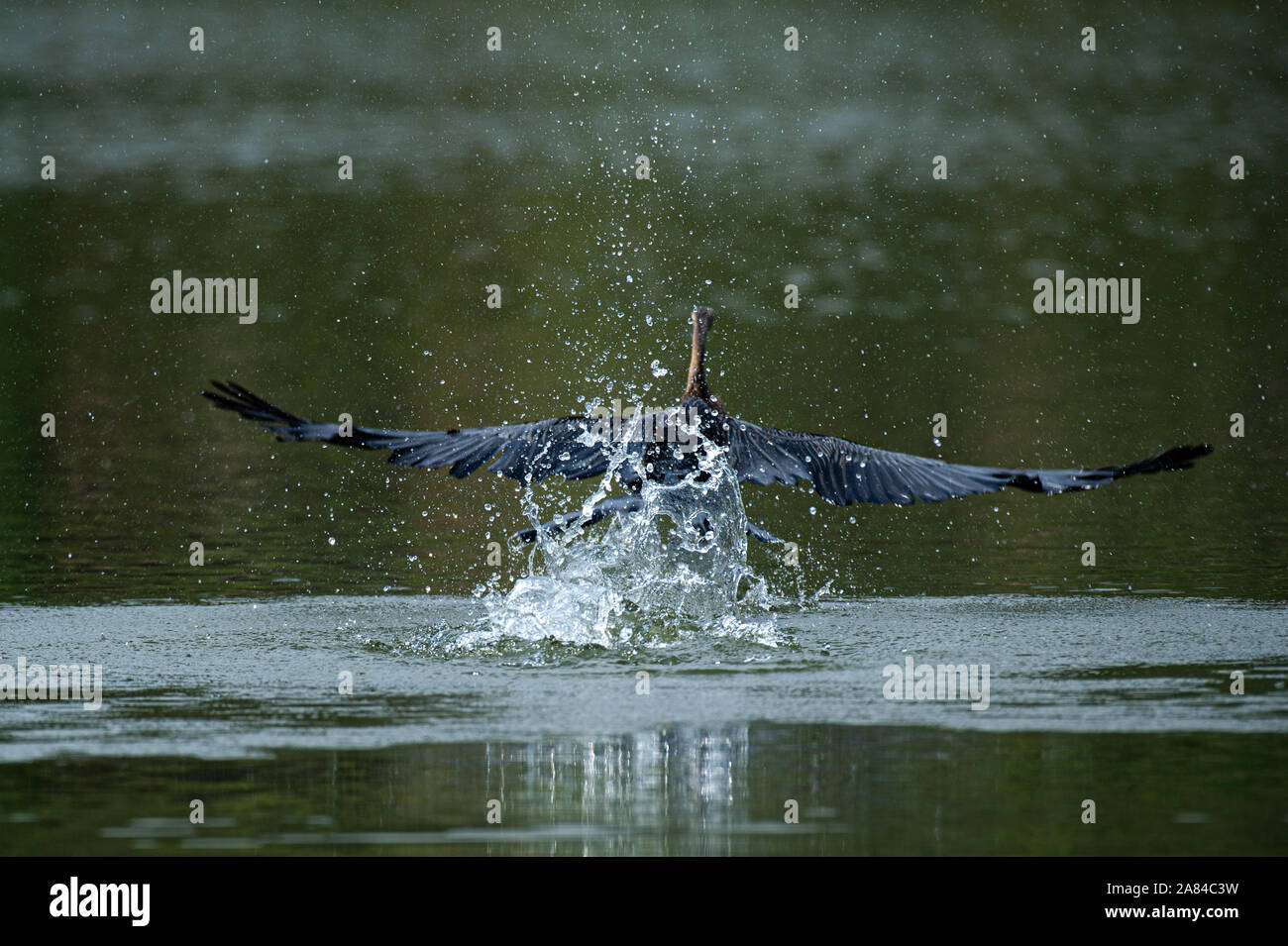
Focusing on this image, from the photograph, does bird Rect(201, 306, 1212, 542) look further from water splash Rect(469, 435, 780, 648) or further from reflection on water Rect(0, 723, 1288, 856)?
reflection on water Rect(0, 723, 1288, 856)

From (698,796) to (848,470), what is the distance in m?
3.93

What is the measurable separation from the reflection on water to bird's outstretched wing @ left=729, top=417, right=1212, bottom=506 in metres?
2.59

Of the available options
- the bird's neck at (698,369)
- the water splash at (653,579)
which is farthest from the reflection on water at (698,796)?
the bird's neck at (698,369)

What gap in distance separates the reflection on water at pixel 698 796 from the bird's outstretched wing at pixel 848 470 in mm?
2590

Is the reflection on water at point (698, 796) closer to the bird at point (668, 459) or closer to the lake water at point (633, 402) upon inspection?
the lake water at point (633, 402)

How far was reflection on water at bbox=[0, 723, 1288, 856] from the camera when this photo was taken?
22.9 ft

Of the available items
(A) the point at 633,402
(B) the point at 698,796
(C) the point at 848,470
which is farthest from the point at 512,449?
(A) the point at 633,402

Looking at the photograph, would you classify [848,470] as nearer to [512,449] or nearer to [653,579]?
[653,579]

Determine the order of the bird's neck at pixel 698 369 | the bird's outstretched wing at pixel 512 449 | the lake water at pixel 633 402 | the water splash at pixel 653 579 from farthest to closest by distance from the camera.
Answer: the bird's neck at pixel 698 369 < the bird's outstretched wing at pixel 512 449 < the water splash at pixel 653 579 < the lake water at pixel 633 402

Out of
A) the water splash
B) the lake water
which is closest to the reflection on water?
the lake water

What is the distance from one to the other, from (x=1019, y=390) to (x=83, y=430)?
9142 millimetres

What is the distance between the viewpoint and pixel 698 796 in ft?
24.6

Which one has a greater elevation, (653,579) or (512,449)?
(512,449)

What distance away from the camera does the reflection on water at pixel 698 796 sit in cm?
698
